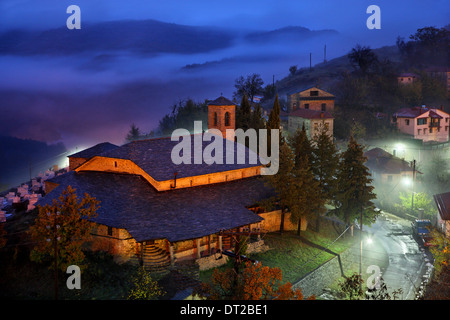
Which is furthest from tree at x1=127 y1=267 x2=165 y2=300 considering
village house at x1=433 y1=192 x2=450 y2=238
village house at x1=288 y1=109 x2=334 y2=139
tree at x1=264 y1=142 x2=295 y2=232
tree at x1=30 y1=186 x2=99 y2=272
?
village house at x1=288 y1=109 x2=334 y2=139

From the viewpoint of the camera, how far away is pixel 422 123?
76.8 metres

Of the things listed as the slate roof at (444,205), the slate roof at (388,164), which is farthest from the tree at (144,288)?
the slate roof at (388,164)

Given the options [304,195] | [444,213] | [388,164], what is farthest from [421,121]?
[304,195]

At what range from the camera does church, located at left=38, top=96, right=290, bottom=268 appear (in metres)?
29.4

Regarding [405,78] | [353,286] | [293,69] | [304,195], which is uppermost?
[293,69]

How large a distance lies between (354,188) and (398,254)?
7190 millimetres

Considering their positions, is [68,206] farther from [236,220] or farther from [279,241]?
[279,241]

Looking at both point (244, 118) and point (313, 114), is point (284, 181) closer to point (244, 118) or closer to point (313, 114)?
point (244, 118)

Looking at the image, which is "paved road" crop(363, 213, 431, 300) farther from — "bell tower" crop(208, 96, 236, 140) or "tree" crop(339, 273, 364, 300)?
"bell tower" crop(208, 96, 236, 140)

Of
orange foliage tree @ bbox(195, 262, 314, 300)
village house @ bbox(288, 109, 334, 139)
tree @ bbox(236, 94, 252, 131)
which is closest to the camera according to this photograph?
orange foliage tree @ bbox(195, 262, 314, 300)

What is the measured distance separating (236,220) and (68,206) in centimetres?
1155

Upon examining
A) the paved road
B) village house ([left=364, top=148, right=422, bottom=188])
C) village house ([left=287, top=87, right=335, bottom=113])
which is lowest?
the paved road

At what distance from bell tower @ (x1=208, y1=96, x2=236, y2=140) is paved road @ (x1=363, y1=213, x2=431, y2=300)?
1734 centimetres
